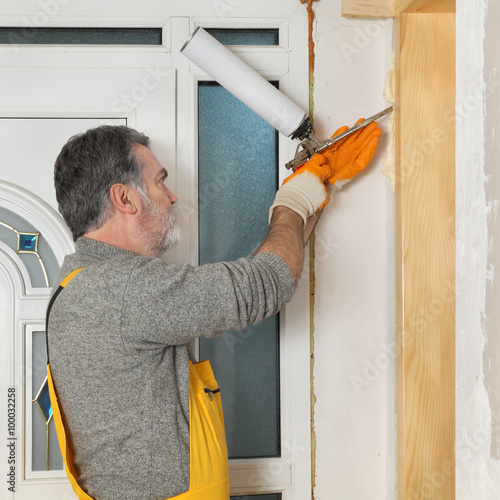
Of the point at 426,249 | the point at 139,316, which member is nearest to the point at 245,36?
the point at 426,249

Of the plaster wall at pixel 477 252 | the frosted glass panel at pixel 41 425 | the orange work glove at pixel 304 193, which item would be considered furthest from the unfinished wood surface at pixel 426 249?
the frosted glass panel at pixel 41 425

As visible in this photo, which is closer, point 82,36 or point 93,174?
point 93,174

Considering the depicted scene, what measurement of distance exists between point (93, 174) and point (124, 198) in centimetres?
9

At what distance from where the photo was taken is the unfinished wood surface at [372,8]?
1.45m

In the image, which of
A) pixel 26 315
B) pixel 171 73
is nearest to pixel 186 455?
pixel 26 315

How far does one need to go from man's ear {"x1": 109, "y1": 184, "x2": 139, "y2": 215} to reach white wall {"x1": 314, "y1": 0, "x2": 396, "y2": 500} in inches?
22.6

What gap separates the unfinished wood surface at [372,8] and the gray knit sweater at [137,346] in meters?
0.80

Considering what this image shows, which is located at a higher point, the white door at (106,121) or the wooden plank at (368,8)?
the wooden plank at (368,8)

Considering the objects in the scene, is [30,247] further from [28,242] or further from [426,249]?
[426,249]

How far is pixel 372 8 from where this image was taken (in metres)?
1.48

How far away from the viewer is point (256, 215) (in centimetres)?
161

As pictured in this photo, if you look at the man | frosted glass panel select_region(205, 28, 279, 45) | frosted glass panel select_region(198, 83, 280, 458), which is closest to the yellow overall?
the man

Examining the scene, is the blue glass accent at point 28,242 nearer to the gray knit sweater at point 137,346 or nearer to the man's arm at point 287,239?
the gray knit sweater at point 137,346

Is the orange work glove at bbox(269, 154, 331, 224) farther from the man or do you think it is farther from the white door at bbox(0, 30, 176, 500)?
the white door at bbox(0, 30, 176, 500)
